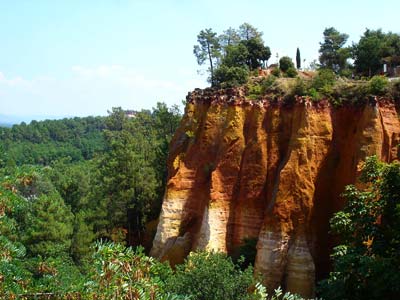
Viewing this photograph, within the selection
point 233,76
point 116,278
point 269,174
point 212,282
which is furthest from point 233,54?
point 116,278

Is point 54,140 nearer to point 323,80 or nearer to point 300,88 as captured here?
point 300,88

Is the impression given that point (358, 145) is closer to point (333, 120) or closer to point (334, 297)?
point (333, 120)

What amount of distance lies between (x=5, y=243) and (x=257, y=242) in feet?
51.4

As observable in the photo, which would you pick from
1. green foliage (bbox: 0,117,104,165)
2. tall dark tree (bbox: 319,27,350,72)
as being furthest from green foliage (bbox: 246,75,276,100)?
green foliage (bbox: 0,117,104,165)

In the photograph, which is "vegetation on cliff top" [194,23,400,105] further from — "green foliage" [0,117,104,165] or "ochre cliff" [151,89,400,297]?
"green foliage" [0,117,104,165]

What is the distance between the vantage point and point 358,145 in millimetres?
22203

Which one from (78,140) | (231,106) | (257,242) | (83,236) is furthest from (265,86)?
(78,140)

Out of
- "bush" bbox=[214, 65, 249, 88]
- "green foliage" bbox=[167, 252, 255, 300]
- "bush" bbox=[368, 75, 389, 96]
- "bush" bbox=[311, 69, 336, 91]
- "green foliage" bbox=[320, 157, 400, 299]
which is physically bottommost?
"green foliage" bbox=[167, 252, 255, 300]

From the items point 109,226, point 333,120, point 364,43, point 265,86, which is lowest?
point 109,226

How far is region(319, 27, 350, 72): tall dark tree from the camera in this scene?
34406 millimetres

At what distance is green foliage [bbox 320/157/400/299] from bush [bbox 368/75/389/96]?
810 centimetres

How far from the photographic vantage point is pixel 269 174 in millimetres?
24812

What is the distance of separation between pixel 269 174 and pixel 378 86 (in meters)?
6.55

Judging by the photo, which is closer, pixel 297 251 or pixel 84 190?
pixel 297 251
